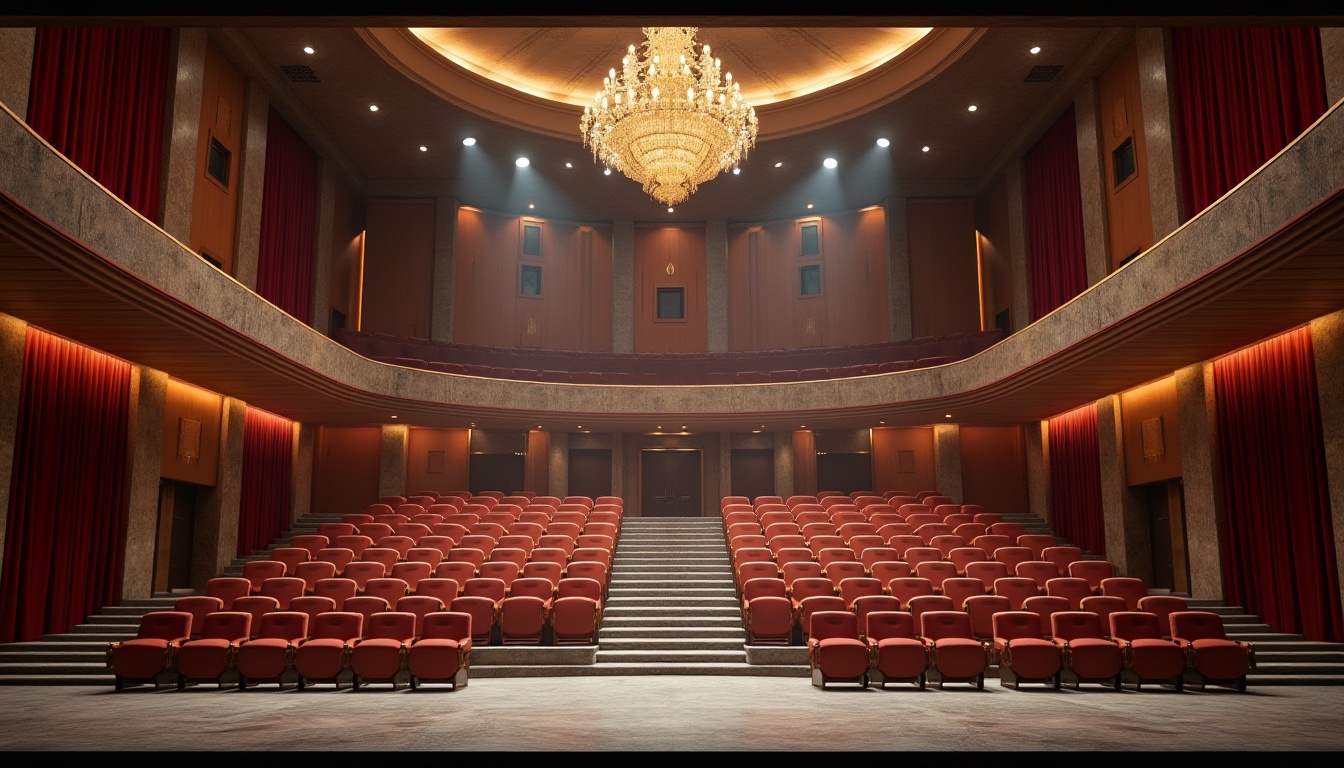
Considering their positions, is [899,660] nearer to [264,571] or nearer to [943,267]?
[264,571]

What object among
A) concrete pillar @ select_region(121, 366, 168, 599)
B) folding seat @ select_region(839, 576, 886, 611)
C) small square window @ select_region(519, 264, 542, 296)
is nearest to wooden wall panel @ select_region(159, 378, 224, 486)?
concrete pillar @ select_region(121, 366, 168, 599)

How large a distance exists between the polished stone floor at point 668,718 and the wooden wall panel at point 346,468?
27.3 feet

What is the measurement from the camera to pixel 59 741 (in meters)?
4.30

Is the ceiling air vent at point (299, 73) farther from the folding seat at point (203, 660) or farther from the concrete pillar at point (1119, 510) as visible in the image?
the concrete pillar at point (1119, 510)

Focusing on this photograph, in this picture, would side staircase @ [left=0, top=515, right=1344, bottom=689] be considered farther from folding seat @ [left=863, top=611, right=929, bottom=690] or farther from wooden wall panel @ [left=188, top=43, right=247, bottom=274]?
wooden wall panel @ [left=188, top=43, right=247, bottom=274]

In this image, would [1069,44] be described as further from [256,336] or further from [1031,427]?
[256,336]

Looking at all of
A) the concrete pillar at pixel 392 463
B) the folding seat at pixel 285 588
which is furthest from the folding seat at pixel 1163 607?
the concrete pillar at pixel 392 463

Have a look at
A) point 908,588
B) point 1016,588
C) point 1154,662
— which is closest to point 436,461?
point 908,588

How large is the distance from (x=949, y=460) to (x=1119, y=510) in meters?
3.71

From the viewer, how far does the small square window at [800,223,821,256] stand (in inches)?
694

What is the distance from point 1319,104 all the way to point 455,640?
8460 millimetres

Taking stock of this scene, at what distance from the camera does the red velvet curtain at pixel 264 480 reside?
1263 centimetres

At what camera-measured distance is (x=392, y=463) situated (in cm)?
1544
